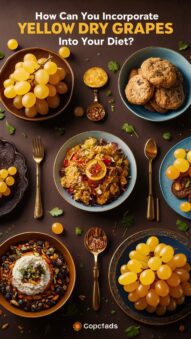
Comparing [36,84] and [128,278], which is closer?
[128,278]

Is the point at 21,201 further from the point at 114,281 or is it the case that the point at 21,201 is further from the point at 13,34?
the point at 13,34

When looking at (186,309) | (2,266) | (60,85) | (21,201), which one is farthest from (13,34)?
(186,309)

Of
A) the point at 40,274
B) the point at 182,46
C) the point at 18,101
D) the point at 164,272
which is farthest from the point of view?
the point at 182,46

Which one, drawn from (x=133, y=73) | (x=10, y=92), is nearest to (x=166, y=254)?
(x=133, y=73)

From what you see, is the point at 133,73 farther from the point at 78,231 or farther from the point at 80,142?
the point at 78,231

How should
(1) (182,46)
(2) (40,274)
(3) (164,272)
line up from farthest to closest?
1. (1) (182,46)
2. (2) (40,274)
3. (3) (164,272)
